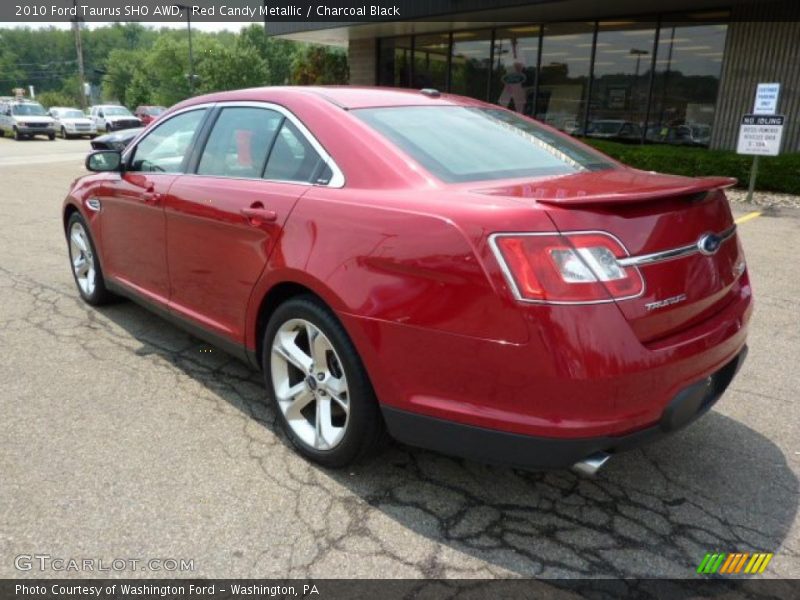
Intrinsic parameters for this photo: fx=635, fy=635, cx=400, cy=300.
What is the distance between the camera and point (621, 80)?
46.5 feet

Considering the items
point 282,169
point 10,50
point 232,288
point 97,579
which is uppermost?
point 10,50

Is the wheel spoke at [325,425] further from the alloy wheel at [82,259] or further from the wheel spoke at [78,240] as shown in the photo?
the wheel spoke at [78,240]

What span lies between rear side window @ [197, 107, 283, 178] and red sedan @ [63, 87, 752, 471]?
1cm

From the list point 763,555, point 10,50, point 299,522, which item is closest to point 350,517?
point 299,522

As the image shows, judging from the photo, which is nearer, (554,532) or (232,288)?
(554,532)

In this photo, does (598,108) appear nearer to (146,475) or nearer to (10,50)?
(146,475)

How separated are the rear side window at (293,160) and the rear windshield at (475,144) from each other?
282mm

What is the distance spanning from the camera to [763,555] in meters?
2.25

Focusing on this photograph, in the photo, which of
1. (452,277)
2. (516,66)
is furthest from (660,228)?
(516,66)

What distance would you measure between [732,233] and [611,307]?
983 mm

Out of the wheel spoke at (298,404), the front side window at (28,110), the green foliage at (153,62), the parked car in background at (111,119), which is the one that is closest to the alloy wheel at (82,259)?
the wheel spoke at (298,404)

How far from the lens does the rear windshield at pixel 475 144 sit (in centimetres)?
259

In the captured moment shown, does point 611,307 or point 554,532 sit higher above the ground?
point 611,307

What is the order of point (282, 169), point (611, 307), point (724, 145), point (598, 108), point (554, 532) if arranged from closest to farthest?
point (611, 307), point (554, 532), point (282, 169), point (724, 145), point (598, 108)
